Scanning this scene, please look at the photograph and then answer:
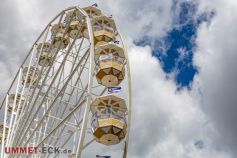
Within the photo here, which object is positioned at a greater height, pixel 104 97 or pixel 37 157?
pixel 104 97

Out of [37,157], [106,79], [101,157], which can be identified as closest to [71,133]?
[37,157]

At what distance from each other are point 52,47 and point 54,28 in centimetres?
111

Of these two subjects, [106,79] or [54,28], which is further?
[54,28]

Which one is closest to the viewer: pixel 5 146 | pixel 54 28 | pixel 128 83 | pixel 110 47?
pixel 128 83

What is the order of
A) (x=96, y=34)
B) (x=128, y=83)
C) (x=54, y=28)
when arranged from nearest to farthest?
(x=128, y=83)
(x=96, y=34)
(x=54, y=28)

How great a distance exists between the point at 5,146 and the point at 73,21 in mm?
7666

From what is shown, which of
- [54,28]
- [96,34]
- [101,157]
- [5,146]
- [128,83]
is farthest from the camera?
[54,28]

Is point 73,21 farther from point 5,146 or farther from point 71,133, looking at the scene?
point 5,146

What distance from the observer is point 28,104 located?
21.2m

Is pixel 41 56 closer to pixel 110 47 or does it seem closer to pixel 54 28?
pixel 54 28

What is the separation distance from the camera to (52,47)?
80.8 feet

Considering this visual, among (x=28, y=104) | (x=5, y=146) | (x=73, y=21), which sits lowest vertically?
(x=5, y=146)

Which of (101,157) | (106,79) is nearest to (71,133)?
(106,79)

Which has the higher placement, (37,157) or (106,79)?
(106,79)
